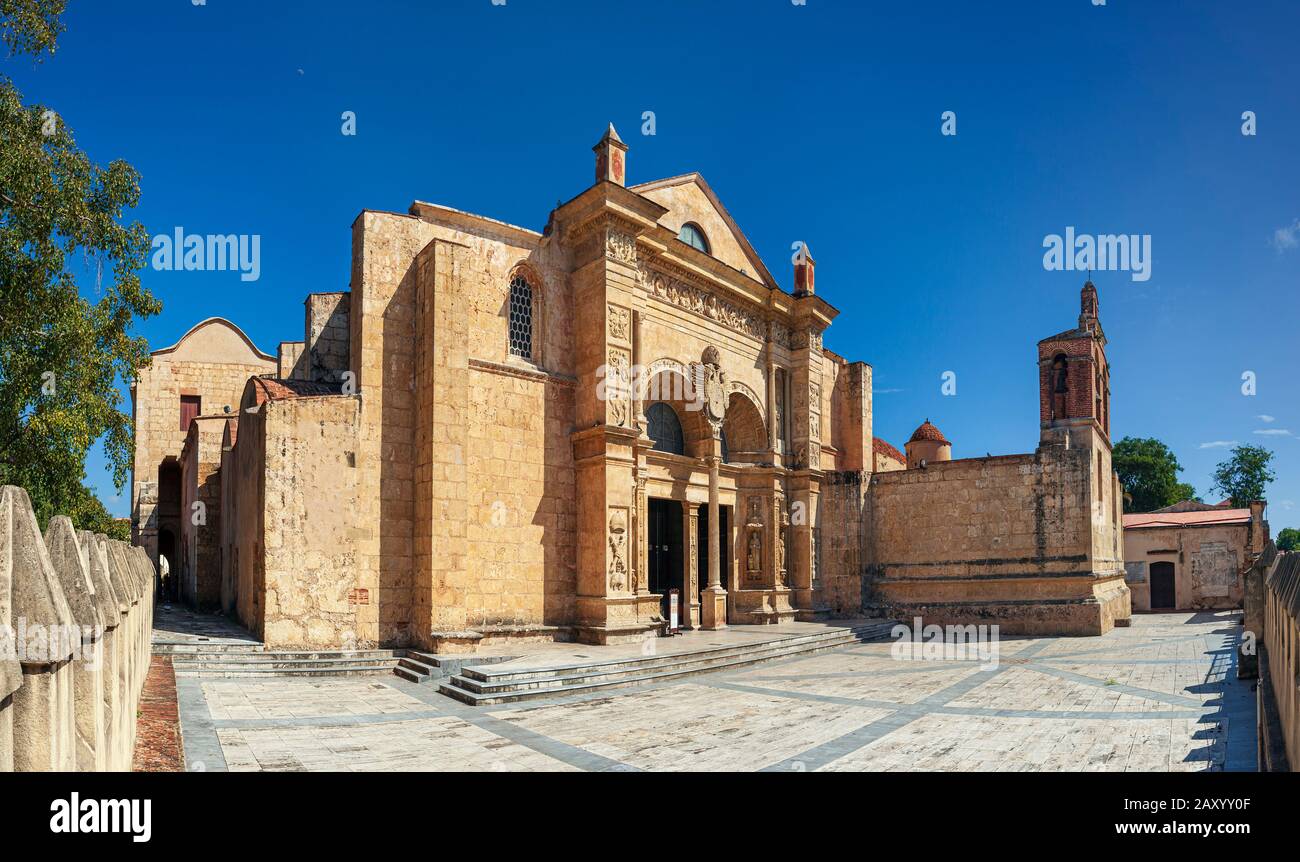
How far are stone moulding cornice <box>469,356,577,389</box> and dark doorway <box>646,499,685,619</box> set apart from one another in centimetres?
421

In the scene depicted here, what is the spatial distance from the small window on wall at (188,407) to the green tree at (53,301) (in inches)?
575

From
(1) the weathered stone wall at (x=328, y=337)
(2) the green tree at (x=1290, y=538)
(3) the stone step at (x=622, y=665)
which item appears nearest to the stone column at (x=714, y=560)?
(3) the stone step at (x=622, y=665)

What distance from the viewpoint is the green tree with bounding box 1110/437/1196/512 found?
Answer: 55438mm

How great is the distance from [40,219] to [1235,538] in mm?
40736

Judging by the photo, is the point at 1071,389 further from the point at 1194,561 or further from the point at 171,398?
the point at 171,398

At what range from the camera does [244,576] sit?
53.0ft

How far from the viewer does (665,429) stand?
2080cm

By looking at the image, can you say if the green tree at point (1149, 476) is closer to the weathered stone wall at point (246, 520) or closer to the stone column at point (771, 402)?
the stone column at point (771, 402)

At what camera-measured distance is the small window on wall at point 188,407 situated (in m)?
28.1

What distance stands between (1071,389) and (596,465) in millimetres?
14608
